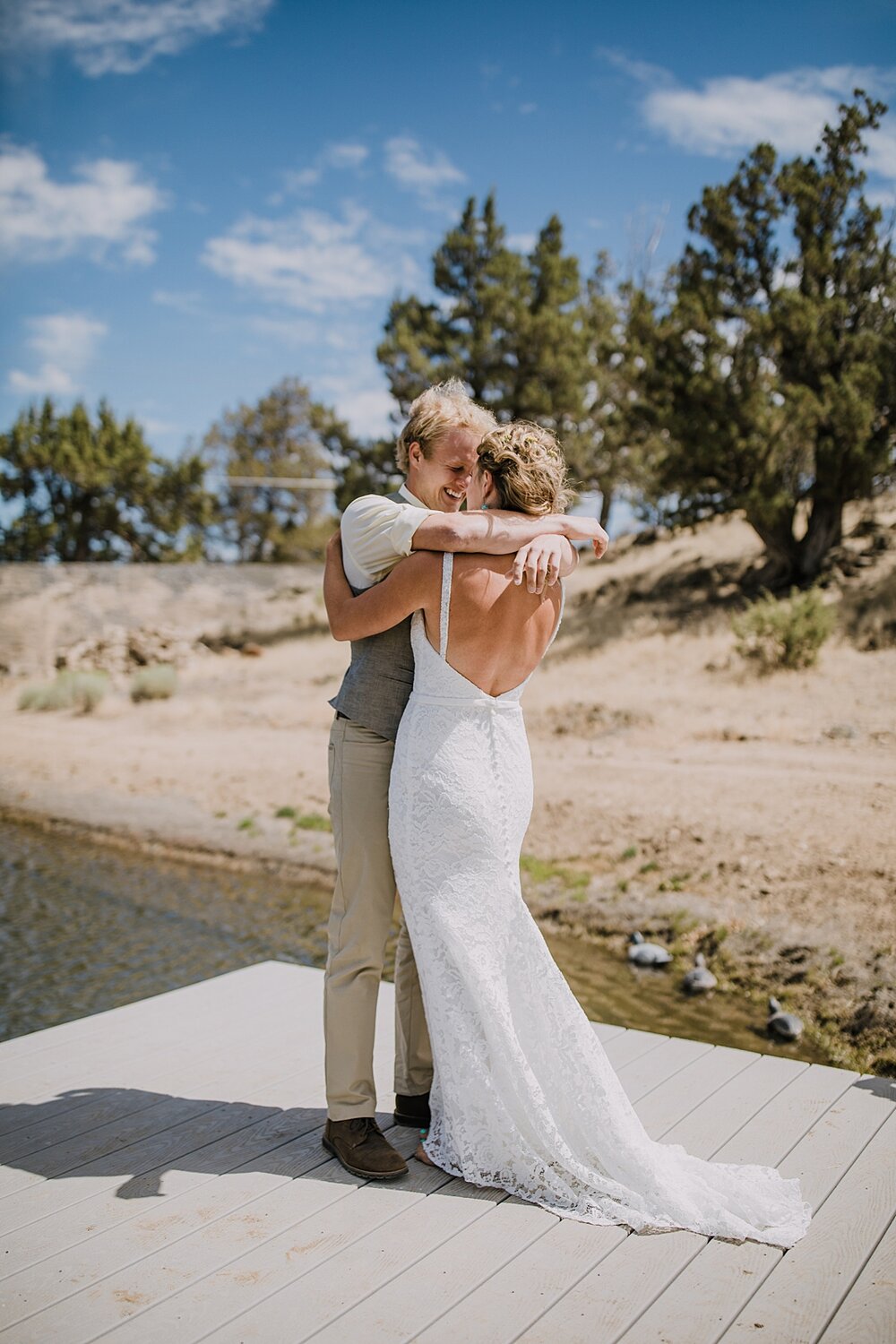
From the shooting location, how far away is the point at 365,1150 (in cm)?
259

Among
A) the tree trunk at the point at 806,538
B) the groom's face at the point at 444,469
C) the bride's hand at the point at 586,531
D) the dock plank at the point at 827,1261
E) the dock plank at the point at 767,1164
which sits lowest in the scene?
the dock plank at the point at 767,1164

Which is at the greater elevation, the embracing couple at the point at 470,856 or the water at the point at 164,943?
the embracing couple at the point at 470,856

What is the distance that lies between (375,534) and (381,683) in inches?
14.4

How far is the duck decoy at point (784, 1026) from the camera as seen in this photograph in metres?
5.34

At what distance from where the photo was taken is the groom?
2.57 m

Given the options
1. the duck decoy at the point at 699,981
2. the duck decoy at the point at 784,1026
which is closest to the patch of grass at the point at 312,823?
the duck decoy at the point at 699,981

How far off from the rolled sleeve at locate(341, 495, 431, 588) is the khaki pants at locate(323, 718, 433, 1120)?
383 millimetres

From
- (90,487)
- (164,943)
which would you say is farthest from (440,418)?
(90,487)

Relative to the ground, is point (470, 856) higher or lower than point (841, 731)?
higher

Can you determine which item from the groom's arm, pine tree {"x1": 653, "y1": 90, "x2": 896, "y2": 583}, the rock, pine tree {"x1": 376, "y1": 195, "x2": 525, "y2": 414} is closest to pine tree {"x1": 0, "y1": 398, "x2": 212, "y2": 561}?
pine tree {"x1": 376, "y1": 195, "x2": 525, "y2": 414}

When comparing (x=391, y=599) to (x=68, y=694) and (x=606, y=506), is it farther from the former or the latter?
(x=606, y=506)

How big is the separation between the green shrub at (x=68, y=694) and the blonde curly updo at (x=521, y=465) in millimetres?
14865

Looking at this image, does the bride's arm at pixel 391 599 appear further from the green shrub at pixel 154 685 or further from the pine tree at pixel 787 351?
the green shrub at pixel 154 685

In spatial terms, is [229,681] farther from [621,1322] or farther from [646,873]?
[621,1322]
